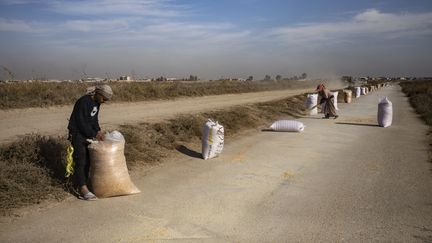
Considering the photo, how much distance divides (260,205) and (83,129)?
104 inches

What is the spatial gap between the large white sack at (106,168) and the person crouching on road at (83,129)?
4.4 inches

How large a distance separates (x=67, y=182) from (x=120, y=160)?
36.4 inches

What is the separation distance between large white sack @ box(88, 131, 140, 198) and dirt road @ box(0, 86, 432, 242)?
18 cm

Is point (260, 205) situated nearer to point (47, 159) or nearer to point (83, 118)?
point (83, 118)

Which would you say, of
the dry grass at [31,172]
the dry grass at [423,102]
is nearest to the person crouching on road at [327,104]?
the dry grass at [423,102]

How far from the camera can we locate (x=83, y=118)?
593 centimetres

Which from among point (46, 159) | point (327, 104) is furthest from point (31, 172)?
point (327, 104)

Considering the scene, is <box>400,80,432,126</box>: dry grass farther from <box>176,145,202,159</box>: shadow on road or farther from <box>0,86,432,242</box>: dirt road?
<box>176,145,202,159</box>: shadow on road

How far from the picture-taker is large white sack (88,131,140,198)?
19.6 ft

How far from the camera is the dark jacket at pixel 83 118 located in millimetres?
5910

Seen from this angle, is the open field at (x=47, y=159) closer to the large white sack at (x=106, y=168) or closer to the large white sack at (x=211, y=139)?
the large white sack at (x=106, y=168)

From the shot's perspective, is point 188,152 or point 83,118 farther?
point 188,152

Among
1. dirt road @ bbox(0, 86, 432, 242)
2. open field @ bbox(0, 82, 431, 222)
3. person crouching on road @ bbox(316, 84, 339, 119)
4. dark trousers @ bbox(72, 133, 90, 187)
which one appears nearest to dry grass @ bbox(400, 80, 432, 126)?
person crouching on road @ bbox(316, 84, 339, 119)

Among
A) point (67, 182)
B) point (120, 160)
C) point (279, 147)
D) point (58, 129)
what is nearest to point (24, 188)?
point (67, 182)
